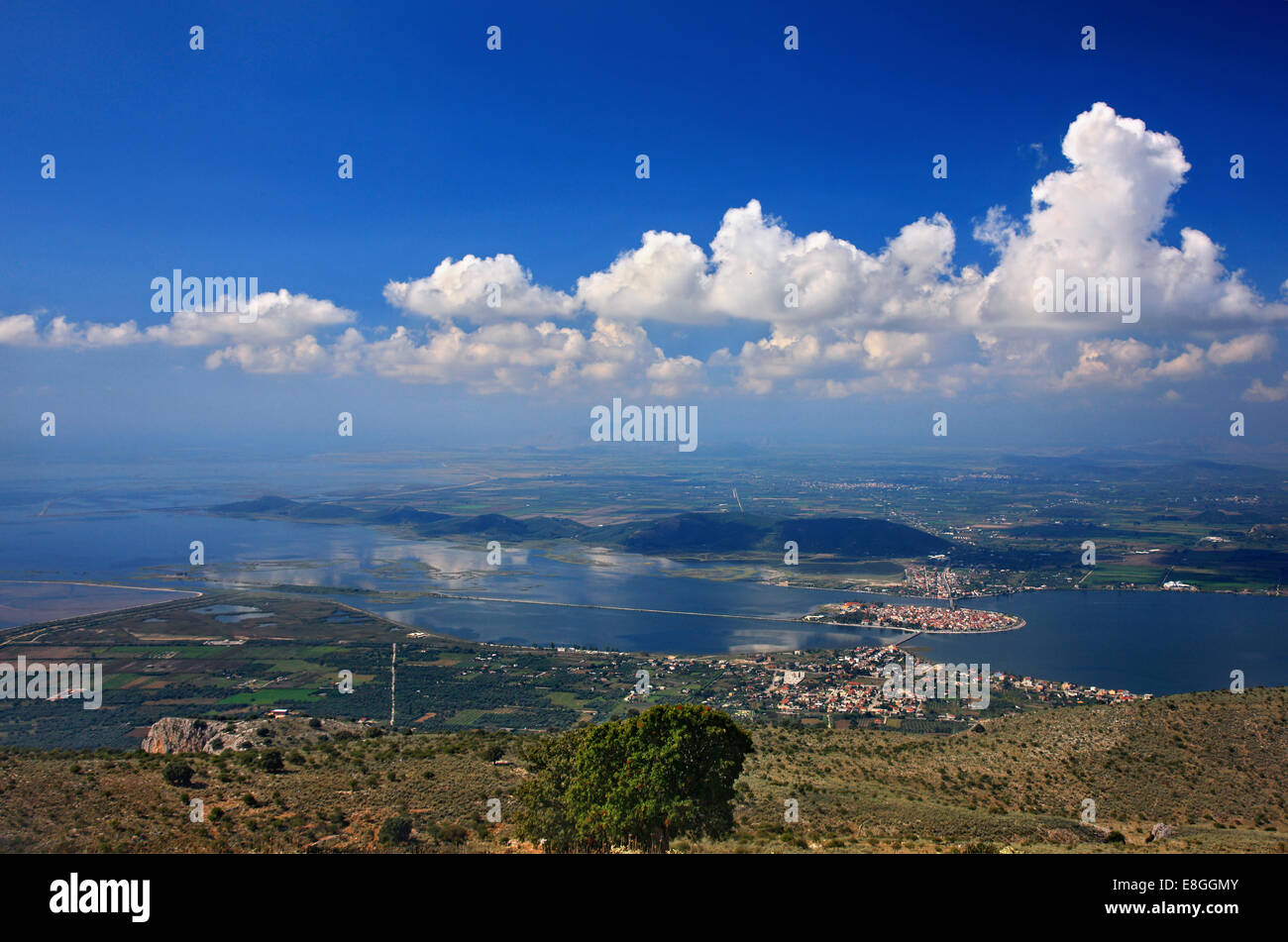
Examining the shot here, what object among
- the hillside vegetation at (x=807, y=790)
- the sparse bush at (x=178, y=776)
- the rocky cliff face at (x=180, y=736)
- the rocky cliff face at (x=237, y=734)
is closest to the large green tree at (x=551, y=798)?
the hillside vegetation at (x=807, y=790)

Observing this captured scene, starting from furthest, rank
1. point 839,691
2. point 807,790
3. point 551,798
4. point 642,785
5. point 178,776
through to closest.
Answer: point 839,691, point 807,790, point 178,776, point 551,798, point 642,785

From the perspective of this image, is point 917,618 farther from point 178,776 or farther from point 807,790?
point 178,776

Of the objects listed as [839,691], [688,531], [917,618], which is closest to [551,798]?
[839,691]

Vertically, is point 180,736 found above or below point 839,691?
above

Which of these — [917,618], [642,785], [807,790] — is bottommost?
[917,618]
